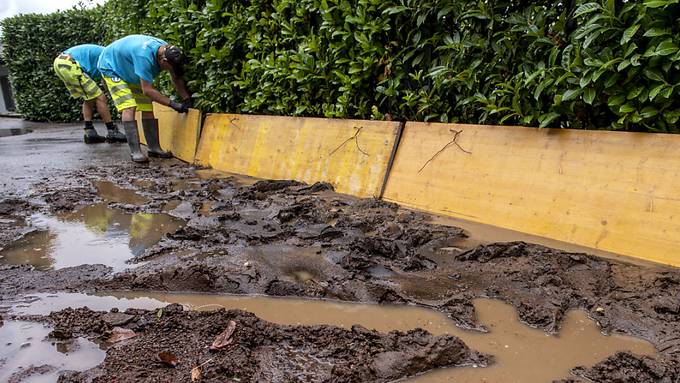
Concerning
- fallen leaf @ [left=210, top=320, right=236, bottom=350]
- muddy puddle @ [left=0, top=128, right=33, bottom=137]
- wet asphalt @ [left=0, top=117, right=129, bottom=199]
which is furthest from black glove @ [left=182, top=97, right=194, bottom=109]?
muddy puddle @ [left=0, top=128, right=33, bottom=137]

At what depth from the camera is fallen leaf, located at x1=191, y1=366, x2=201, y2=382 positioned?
4.86 feet

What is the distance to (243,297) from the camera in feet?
7.16

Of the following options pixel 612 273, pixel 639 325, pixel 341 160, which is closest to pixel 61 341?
pixel 639 325

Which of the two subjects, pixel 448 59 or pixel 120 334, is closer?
pixel 120 334

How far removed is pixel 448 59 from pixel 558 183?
4.42 feet

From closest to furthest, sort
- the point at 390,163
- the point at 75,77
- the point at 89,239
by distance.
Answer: the point at 89,239
the point at 390,163
the point at 75,77

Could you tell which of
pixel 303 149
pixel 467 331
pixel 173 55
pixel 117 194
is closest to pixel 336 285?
pixel 467 331

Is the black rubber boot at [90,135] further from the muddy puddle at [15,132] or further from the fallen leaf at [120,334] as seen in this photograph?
the fallen leaf at [120,334]

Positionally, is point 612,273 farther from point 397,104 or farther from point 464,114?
point 397,104

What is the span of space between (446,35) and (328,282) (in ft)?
7.87

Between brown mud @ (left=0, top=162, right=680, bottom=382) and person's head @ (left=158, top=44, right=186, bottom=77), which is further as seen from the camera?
person's head @ (left=158, top=44, right=186, bottom=77)

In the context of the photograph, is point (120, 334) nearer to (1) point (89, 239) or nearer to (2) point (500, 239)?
(1) point (89, 239)

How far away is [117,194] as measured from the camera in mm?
4469

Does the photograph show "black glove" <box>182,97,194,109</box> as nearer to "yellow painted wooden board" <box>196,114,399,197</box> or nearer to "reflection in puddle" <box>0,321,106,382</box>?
"yellow painted wooden board" <box>196,114,399,197</box>
